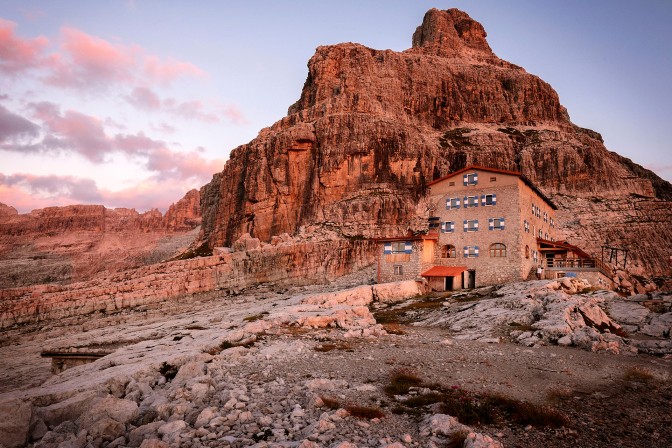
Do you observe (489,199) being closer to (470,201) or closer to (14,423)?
(470,201)

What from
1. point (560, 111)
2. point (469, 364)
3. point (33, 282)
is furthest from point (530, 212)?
point (33, 282)

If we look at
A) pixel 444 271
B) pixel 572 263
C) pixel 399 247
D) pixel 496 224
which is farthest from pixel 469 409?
pixel 572 263

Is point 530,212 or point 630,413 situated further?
point 530,212

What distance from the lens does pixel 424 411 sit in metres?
10.6

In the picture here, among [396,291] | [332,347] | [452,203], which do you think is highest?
[452,203]

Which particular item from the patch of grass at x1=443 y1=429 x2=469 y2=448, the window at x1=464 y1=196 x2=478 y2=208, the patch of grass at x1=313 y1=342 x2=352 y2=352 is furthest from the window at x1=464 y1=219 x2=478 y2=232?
the patch of grass at x1=443 y1=429 x2=469 y2=448

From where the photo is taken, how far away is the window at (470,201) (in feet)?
152

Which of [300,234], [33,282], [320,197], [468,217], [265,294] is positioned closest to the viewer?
[468,217]

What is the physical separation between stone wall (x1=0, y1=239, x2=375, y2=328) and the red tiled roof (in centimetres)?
3512

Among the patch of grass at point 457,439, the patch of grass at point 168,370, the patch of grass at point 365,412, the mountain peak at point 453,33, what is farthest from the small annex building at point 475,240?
the mountain peak at point 453,33

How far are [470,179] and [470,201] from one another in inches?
105

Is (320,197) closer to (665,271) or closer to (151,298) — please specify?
(151,298)

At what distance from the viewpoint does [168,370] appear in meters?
15.2

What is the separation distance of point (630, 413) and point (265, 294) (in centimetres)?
6504
